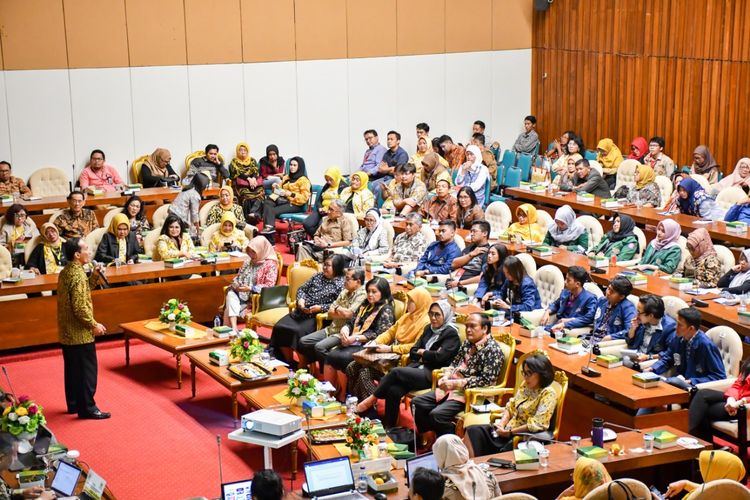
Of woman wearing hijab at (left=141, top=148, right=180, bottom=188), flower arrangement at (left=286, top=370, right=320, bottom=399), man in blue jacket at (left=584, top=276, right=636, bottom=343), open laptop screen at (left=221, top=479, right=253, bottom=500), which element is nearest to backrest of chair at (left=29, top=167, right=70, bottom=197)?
woman wearing hijab at (left=141, top=148, right=180, bottom=188)

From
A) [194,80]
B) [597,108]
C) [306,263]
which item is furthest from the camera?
[597,108]

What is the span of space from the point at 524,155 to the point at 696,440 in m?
9.91

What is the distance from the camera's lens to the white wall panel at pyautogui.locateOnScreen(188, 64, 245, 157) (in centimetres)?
1534

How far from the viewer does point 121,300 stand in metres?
10.5

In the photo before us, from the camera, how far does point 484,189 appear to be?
1413 cm

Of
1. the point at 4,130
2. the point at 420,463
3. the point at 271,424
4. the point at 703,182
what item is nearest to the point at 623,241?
the point at 703,182

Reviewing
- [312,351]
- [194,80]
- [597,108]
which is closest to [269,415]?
[312,351]

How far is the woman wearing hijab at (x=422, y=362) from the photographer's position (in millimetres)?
7945

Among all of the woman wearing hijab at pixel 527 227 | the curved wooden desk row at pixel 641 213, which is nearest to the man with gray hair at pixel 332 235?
the woman wearing hijab at pixel 527 227

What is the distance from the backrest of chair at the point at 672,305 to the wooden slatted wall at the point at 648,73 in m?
6.18

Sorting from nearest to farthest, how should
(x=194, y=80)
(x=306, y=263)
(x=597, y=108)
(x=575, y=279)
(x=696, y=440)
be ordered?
(x=696, y=440) → (x=575, y=279) → (x=306, y=263) → (x=194, y=80) → (x=597, y=108)

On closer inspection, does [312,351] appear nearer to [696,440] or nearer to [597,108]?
[696,440]

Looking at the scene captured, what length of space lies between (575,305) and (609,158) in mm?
6639

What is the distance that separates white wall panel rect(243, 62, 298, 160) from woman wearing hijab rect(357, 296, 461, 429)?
8138 mm
